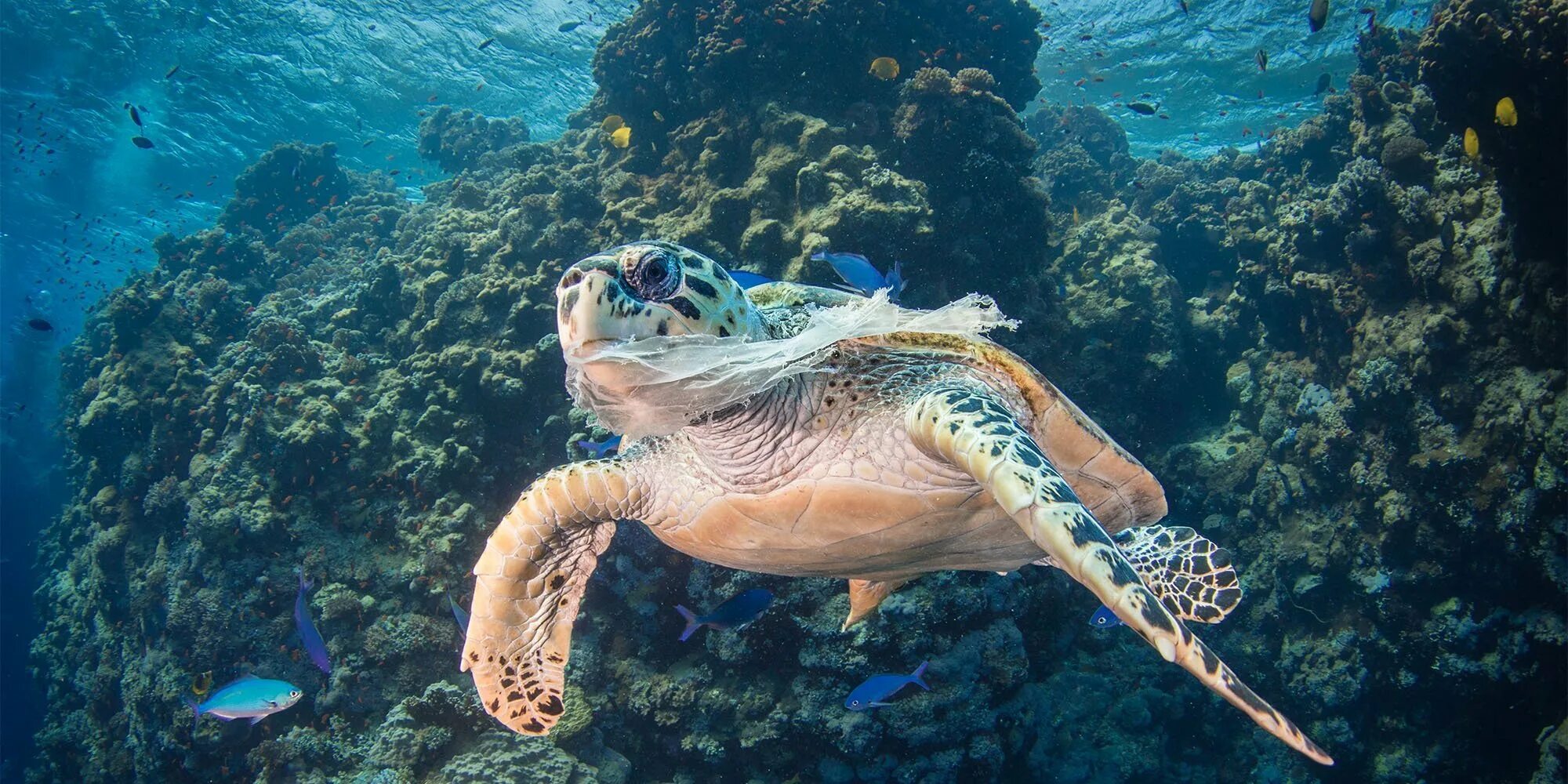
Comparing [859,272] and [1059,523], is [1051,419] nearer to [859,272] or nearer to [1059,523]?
[1059,523]

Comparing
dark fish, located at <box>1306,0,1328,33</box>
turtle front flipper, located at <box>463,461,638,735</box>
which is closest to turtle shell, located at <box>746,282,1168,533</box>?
turtle front flipper, located at <box>463,461,638,735</box>

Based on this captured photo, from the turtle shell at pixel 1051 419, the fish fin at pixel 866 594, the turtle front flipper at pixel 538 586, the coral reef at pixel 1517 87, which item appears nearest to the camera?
the turtle shell at pixel 1051 419

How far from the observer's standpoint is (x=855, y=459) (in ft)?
7.95

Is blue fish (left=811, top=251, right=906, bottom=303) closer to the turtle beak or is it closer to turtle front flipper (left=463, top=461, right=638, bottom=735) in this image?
turtle front flipper (left=463, top=461, right=638, bottom=735)

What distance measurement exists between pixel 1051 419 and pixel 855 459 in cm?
96

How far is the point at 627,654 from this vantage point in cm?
574

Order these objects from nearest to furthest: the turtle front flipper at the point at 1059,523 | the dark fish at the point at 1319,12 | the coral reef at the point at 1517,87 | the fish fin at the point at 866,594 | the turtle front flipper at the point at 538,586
A: the turtle front flipper at the point at 1059,523 < the turtle front flipper at the point at 538,586 < the fish fin at the point at 866,594 < the coral reef at the point at 1517,87 < the dark fish at the point at 1319,12

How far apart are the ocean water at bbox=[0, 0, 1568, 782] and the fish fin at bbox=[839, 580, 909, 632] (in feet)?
1.68

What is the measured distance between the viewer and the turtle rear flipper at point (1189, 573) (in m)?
3.28

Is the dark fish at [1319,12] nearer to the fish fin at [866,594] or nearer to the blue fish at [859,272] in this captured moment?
the blue fish at [859,272]

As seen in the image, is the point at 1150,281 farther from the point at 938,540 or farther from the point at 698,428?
the point at 698,428

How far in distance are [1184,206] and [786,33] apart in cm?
917

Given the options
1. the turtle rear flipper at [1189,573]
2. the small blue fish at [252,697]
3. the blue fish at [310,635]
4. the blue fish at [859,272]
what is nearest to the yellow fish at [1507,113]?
the turtle rear flipper at [1189,573]

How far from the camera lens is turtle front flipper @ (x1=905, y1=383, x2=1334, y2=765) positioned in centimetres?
139
